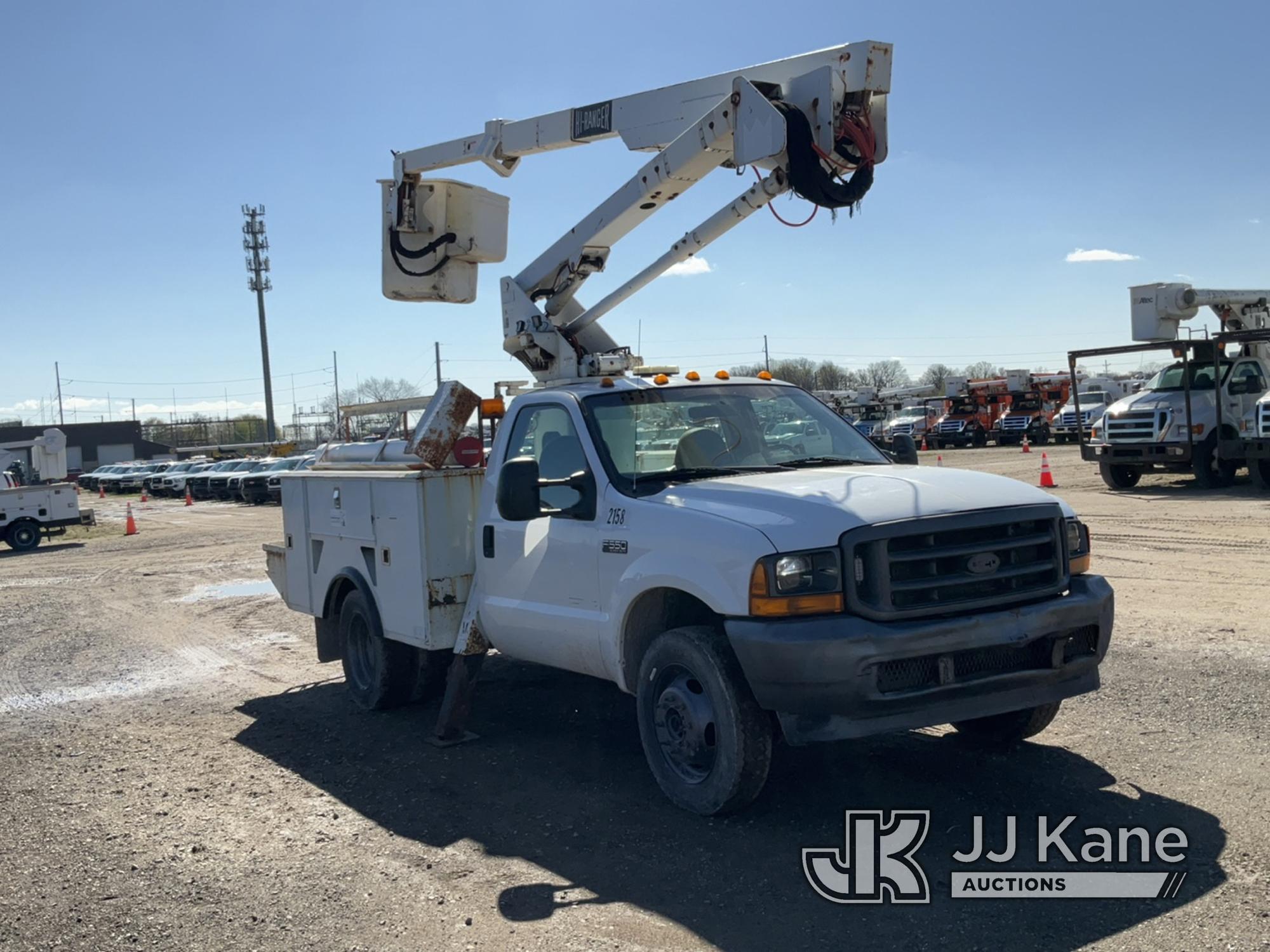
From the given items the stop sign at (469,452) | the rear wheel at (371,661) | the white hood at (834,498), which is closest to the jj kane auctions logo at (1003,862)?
the white hood at (834,498)

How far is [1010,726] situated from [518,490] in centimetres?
280

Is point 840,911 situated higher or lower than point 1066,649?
lower

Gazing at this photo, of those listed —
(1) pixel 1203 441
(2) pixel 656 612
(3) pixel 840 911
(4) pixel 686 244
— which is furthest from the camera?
(1) pixel 1203 441

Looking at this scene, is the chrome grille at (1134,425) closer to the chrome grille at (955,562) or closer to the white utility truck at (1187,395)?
the white utility truck at (1187,395)

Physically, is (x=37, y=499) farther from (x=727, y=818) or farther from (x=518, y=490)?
(x=727, y=818)

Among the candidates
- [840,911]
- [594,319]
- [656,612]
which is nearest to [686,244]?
[594,319]

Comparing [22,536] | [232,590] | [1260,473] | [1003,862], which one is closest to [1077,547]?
[1003,862]

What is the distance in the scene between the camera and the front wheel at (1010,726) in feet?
19.2

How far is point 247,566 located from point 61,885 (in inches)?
549

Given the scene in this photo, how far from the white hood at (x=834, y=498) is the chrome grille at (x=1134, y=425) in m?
16.3

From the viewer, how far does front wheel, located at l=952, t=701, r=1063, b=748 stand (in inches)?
230

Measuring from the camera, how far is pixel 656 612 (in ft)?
18.5

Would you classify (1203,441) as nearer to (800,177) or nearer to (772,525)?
(800,177)

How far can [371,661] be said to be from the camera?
310 inches
